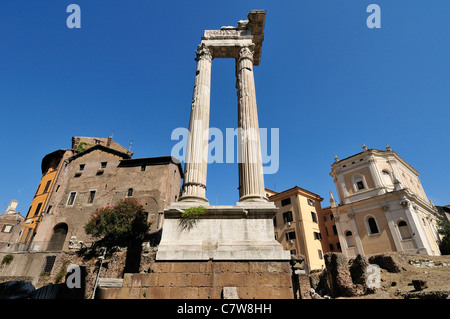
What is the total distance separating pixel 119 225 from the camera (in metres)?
23.5

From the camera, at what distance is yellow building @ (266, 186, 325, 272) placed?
3128 cm

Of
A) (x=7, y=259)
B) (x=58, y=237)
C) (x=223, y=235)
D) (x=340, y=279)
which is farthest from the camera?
(x=58, y=237)

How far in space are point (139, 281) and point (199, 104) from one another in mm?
6345

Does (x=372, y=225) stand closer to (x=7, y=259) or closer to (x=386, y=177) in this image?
(x=386, y=177)

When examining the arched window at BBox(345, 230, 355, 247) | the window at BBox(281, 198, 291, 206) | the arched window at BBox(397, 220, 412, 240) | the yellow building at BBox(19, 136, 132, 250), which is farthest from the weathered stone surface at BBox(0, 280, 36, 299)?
the arched window at BBox(345, 230, 355, 247)

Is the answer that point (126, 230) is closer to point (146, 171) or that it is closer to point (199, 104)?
point (146, 171)

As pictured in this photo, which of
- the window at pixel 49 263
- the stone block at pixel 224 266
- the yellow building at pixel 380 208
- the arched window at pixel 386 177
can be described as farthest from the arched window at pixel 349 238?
the window at pixel 49 263

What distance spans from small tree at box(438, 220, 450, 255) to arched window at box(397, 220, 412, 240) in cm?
635

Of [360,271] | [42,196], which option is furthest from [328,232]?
[42,196]

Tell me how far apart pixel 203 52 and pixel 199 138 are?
4.78 meters

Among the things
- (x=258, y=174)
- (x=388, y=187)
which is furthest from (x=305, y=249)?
(x=258, y=174)

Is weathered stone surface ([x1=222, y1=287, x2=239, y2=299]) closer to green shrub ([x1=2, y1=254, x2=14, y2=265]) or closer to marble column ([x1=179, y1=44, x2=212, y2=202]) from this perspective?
marble column ([x1=179, y1=44, x2=212, y2=202])

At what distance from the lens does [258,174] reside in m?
7.84

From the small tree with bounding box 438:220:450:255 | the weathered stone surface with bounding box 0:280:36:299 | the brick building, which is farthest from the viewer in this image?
the brick building
